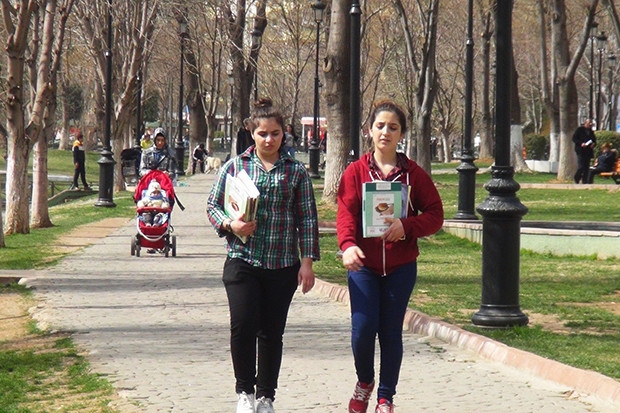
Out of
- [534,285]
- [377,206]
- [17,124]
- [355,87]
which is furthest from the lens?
[17,124]

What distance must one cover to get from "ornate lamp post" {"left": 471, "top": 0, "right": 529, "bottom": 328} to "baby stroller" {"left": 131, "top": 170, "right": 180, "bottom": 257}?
24.7 ft

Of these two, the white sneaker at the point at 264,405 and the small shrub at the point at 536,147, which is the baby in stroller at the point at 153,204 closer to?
the white sneaker at the point at 264,405

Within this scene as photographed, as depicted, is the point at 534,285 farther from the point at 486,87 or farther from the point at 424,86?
the point at 486,87

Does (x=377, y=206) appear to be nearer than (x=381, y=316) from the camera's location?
Yes

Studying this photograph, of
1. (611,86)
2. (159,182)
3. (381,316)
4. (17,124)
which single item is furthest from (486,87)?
(381,316)

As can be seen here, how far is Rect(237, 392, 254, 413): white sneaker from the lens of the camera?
6.93 meters

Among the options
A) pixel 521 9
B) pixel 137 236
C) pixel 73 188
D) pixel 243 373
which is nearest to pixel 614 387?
pixel 243 373

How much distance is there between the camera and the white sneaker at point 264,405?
6.97m

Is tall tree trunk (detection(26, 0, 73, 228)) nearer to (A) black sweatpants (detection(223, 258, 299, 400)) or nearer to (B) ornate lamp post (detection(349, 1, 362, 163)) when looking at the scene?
(B) ornate lamp post (detection(349, 1, 362, 163))

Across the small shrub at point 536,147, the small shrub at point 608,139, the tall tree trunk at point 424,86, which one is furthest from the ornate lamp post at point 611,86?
the tall tree trunk at point 424,86

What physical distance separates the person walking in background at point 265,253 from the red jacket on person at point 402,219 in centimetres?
25

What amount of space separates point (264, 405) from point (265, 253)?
85 centimetres

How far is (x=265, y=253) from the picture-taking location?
6898 mm

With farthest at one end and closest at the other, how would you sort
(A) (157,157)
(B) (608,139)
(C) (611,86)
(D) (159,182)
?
(C) (611,86) → (B) (608,139) → (A) (157,157) → (D) (159,182)
